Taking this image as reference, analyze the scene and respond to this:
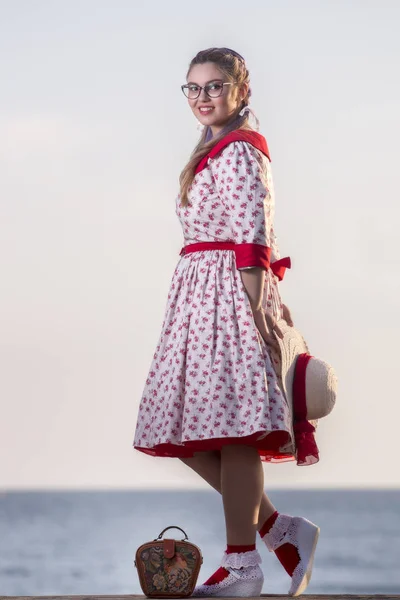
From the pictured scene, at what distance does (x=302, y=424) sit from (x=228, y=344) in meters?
0.39

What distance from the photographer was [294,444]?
196 inches

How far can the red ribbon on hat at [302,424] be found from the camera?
5008mm

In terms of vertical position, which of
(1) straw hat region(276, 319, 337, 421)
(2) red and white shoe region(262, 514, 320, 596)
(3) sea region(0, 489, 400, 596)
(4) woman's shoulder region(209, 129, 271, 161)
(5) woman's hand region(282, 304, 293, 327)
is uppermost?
(4) woman's shoulder region(209, 129, 271, 161)

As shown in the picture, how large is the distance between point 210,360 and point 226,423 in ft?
0.70

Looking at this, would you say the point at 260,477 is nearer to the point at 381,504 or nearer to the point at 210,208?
the point at 210,208

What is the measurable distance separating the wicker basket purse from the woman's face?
1.36 m

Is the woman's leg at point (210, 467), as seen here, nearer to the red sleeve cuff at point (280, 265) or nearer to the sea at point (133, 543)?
the red sleeve cuff at point (280, 265)

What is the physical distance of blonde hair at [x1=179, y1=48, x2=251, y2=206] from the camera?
199 inches

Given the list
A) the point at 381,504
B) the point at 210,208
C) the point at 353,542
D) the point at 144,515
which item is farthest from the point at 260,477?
the point at 381,504

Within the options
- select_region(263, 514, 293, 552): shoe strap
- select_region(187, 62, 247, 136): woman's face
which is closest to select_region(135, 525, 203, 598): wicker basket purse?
select_region(263, 514, 293, 552): shoe strap

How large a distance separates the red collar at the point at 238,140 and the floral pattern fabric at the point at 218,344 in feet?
0.05

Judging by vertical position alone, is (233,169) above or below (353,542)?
above

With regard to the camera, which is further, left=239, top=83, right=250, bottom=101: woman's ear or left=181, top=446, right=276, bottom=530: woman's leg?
left=239, top=83, right=250, bottom=101: woman's ear

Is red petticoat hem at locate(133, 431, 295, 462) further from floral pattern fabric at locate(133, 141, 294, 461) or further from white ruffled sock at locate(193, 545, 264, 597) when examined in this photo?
white ruffled sock at locate(193, 545, 264, 597)
